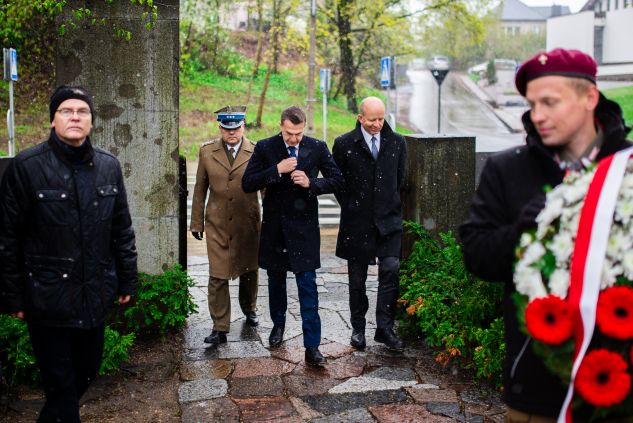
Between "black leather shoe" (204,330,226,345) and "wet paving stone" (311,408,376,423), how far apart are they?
1828 mm

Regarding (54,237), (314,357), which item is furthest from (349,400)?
(54,237)

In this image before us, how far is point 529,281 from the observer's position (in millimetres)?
2738

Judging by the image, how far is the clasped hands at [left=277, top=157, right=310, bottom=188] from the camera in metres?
6.34

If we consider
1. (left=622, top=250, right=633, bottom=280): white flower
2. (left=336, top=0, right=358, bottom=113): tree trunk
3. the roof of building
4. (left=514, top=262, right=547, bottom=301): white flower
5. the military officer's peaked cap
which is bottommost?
(left=514, top=262, right=547, bottom=301): white flower

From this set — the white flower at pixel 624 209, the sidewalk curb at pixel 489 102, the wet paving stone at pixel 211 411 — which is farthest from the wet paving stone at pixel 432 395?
the sidewalk curb at pixel 489 102

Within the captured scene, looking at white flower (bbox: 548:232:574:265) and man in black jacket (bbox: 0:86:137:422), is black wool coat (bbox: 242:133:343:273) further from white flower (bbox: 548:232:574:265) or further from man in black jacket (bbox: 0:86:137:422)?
white flower (bbox: 548:232:574:265)

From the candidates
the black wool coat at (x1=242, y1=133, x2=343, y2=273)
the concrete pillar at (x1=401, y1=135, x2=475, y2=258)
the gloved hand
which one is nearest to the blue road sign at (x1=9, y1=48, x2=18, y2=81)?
the concrete pillar at (x1=401, y1=135, x2=475, y2=258)

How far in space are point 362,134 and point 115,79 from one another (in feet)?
6.47

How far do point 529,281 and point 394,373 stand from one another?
357cm

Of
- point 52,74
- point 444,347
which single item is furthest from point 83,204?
point 52,74

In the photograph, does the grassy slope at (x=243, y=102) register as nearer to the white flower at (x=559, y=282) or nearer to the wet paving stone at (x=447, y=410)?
the wet paving stone at (x=447, y=410)

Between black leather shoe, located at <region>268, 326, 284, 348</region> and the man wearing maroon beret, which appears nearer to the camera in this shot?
the man wearing maroon beret

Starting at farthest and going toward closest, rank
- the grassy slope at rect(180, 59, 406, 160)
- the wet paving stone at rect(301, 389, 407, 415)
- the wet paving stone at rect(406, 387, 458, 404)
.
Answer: the grassy slope at rect(180, 59, 406, 160) → the wet paving stone at rect(406, 387, 458, 404) → the wet paving stone at rect(301, 389, 407, 415)

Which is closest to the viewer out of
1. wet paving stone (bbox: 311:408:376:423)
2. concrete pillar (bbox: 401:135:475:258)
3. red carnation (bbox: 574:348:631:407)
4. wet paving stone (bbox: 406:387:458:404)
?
red carnation (bbox: 574:348:631:407)
